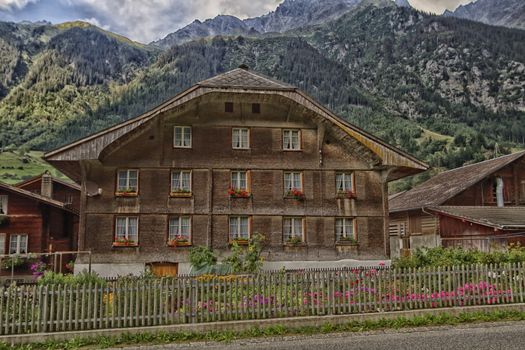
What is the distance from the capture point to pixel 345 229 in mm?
28438

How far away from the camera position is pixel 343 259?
27.9 m

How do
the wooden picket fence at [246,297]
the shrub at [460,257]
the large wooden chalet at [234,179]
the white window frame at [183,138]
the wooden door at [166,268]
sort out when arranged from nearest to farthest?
the wooden picket fence at [246,297]
the shrub at [460,257]
the large wooden chalet at [234,179]
the wooden door at [166,268]
the white window frame at [183,138]

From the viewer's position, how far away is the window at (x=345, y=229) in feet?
92.9

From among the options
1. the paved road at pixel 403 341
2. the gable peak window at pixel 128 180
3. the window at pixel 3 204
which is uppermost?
the gable peak window at pixel 128 180

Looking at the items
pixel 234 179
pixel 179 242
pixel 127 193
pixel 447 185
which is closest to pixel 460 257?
pixel 234 179

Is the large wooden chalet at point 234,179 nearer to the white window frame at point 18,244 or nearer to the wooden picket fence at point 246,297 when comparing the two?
the white window frame at point 18,244

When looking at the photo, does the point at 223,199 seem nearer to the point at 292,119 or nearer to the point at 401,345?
the point at 292,119

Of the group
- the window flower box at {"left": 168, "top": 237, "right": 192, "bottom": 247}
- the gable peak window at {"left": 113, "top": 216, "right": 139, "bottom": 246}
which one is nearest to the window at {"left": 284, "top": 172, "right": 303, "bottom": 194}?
the window flower box at {"left": 168, "top": 237, "right": 192, "bottom": 247}

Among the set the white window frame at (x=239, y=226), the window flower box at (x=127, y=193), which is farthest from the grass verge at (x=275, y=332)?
the window flower box at (x=127, y=193)

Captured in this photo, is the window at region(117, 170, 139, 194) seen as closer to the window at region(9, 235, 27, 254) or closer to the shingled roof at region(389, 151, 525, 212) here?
the window at region(9, 235, 27, 254)

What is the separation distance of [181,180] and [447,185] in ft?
75.6

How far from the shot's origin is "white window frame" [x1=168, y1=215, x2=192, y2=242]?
27125 mm

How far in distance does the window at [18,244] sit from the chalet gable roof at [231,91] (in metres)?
6.04

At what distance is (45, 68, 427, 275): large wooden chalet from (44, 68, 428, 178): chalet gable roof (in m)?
0.06
